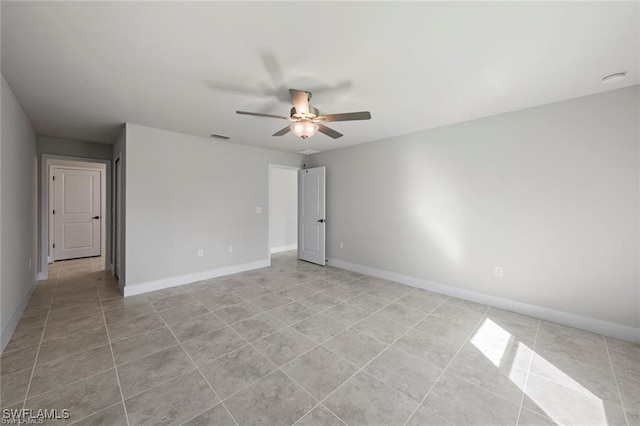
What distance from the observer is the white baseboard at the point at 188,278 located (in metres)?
3.58

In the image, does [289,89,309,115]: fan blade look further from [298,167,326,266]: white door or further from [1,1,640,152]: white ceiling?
[298,167,326,266]: white door

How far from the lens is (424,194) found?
389cm

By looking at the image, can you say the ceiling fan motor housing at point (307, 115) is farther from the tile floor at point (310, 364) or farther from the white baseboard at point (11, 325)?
the white baseboard at point (11, 325)

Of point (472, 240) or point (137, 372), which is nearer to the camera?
point (137, 372)

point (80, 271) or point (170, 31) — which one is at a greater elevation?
point (170, 31)

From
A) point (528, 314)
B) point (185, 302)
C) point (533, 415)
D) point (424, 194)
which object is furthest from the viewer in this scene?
point (424, 194)

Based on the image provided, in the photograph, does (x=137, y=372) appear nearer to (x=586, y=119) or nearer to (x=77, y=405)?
(x=77, y=405)

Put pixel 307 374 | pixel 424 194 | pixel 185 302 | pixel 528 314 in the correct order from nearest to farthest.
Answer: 1. pixel 307 374
2. pixel 528 314
3. pixel 185 302
4. pixel 424 194

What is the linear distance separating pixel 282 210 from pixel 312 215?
184 centimetres

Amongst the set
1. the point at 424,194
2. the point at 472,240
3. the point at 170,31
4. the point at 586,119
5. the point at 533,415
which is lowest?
the point at 533,415

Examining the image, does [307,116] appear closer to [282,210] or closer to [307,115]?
[307,115]

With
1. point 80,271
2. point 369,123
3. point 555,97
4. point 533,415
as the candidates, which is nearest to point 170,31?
point 369,123

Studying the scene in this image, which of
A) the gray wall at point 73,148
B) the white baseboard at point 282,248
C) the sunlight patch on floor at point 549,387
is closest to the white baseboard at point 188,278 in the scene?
the white baseboard at point 282,248

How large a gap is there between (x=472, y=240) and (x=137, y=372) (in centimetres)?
394
